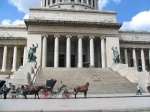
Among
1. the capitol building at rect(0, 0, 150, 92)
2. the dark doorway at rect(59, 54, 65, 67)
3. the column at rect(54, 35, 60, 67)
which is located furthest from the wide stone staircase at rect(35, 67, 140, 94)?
the dark doorway at rect(59, 54, 65, 67)

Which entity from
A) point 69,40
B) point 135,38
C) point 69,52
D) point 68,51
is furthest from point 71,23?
point 135,38

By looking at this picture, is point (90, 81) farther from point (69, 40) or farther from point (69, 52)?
point (69, 40)

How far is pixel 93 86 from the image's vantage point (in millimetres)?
22234

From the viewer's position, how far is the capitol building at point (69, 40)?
133 feet

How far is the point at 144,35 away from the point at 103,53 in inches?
638

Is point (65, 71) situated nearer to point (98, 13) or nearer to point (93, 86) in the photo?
point (93, 86)

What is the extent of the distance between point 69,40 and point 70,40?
1.24 m

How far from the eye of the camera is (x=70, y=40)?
42.2m

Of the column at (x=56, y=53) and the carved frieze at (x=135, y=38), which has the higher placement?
the carved frieze at (x=135, y=38)

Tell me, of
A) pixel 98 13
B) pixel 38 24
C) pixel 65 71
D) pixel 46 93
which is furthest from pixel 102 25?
pixel 46 93

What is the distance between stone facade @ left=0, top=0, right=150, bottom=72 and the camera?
40.5 meters

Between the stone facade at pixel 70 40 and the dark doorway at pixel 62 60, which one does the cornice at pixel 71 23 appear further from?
the dark doorway at pixel 62 60

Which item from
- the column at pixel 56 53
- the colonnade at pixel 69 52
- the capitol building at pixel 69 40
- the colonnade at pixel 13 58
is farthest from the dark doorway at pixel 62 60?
the colonnade at pixel 13 58

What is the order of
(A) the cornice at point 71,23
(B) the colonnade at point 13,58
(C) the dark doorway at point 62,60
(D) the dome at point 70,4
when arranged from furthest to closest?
(D) the dome at point 70,4, (C) the dark doorway at point 62,60, (B) the colonnade at point 13,58, (A) the cornice at point 71,23
